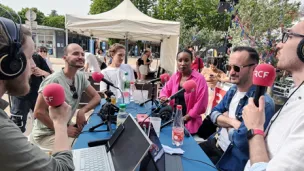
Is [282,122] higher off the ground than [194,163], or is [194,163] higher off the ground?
[282,122]

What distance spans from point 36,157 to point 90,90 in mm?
2058

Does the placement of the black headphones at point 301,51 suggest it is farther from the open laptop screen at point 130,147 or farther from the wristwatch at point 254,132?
the open laptop screen at point 130,147

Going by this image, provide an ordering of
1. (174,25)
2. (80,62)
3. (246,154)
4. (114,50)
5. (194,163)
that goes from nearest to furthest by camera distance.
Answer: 1. (194,163)
2. (246,154)
3. (80,62)
4. (114,50)
5. (174,25)

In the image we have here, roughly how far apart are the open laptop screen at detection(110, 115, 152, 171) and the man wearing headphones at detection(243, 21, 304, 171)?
62 cm

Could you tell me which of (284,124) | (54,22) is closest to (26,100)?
(284,124)

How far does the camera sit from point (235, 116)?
204 centimetres

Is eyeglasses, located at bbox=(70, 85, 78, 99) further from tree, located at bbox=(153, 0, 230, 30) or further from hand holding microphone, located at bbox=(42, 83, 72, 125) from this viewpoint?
tree, located at bbox=(153, 0, 230, 30)

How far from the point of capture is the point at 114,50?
4.29 meters

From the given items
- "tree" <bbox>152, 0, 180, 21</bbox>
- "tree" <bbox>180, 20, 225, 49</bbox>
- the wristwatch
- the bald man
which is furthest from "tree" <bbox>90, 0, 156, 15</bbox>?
the wristwatch

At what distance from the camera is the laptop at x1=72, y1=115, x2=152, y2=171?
3.68ft

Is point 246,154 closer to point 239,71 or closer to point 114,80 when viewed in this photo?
point 239,71

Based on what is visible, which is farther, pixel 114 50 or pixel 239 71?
pixel 114 50

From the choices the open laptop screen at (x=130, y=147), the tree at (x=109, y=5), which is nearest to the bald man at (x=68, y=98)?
the open laptop screen at (x=130, y=147)

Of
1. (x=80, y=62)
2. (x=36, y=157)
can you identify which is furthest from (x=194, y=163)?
(x=80, y=62)
